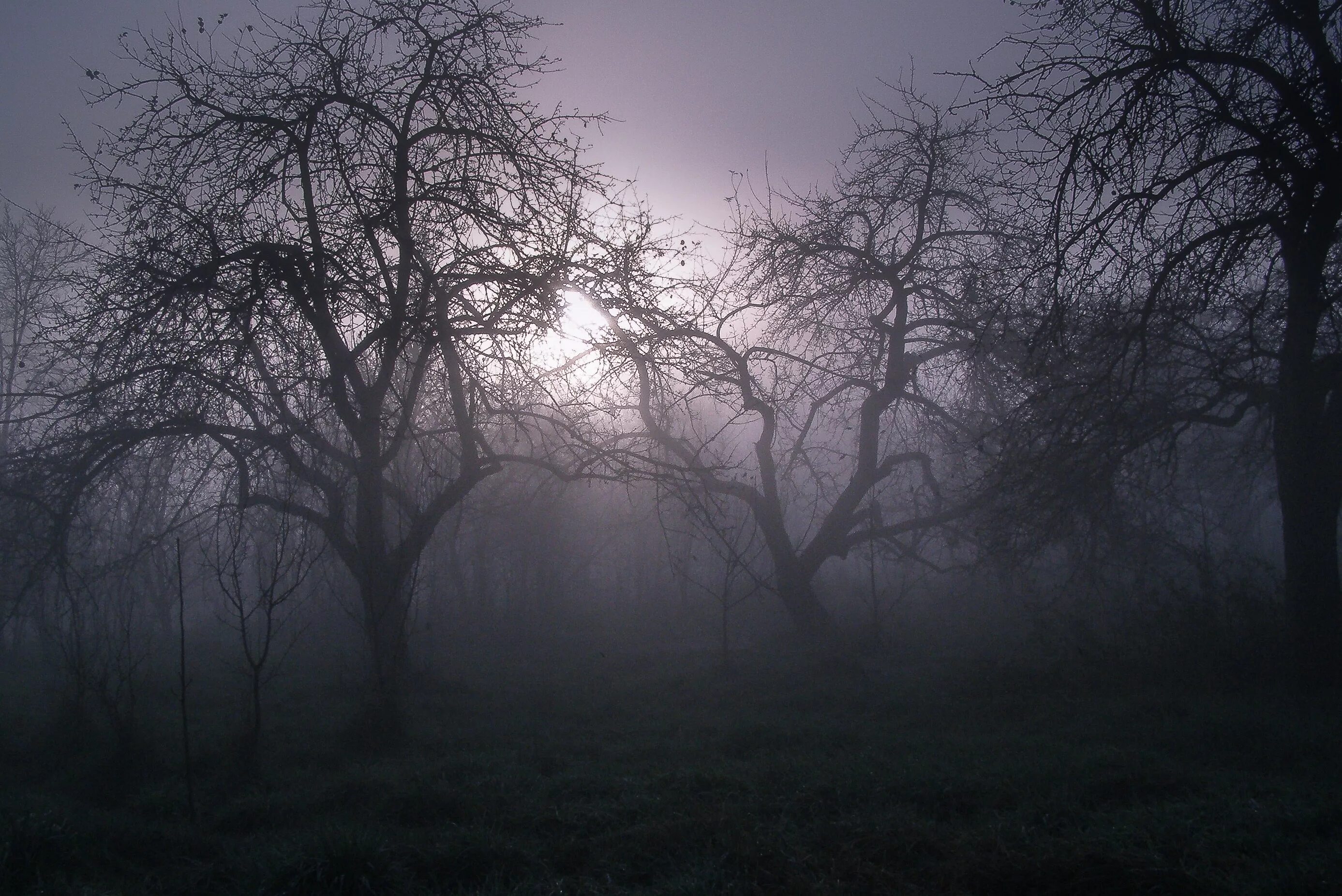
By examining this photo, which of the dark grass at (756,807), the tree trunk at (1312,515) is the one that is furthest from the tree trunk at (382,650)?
the tree trunk at (1312,515)

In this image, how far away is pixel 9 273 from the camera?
23.9 meters

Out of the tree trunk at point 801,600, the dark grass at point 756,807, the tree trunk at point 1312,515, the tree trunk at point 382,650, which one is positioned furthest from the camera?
the tree trunk at point 801,600

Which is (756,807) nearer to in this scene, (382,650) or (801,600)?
(382,650)

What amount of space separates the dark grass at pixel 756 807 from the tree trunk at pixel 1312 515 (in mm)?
796

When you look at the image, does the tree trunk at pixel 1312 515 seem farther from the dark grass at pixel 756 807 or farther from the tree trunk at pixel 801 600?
the tree trunk at pixel 801 600

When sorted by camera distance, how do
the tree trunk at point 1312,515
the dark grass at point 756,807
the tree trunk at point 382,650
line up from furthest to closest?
1. the tree trunk at point 382,650
2. the tree trunk at point 1312,515
3. the dark grass at point 756,807

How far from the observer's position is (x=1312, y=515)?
9.34 metres

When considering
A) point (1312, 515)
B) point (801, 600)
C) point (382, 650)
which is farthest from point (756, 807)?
point (801, 600)

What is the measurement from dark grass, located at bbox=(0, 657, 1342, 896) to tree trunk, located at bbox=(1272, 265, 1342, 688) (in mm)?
796

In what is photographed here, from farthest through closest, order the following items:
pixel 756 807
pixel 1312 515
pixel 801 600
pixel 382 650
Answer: pixel 801 600
pixel 382 650
pixel 1312 515
pixel 756 807

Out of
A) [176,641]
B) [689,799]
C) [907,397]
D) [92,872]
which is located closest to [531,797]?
[689,799]

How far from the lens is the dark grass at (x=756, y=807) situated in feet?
15.7

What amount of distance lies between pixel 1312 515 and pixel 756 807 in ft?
25.3

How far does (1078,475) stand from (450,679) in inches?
402
